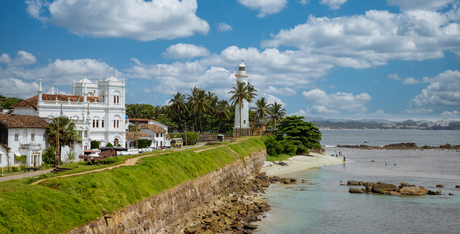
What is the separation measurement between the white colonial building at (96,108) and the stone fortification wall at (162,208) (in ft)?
97.3

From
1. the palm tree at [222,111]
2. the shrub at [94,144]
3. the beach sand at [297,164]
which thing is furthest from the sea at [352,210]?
the palm tree at [222,111]

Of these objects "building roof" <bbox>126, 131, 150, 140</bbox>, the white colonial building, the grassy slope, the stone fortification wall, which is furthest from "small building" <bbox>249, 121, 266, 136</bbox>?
the grassy slope

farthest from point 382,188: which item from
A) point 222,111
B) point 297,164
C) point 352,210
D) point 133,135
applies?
point 222,111

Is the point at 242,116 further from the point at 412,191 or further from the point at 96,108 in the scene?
the point at 412,191

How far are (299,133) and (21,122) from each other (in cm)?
4917

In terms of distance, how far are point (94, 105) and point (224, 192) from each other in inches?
1333

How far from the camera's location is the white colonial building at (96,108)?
170 feet

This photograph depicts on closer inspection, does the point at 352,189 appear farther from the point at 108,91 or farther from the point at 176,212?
the point at 108,91

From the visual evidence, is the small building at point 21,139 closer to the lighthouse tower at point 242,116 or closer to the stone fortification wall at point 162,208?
the stone fortification wall at point 162,208

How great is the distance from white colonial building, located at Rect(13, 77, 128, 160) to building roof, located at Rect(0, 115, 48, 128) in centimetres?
1110

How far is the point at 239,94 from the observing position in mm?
75188

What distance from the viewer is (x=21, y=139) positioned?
37.2 m

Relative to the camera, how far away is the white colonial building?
170ft

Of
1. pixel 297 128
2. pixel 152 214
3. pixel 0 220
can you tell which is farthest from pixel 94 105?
pixel 0 220
